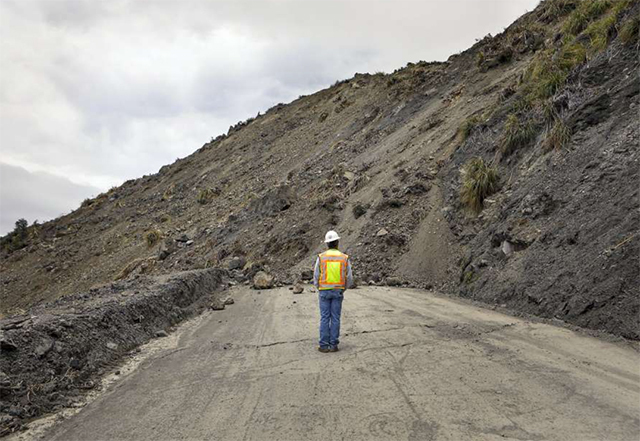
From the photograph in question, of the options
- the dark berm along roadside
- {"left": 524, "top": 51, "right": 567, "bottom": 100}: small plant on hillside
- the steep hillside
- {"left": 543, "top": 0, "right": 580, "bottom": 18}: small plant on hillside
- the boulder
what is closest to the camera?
the dark berm along roadside

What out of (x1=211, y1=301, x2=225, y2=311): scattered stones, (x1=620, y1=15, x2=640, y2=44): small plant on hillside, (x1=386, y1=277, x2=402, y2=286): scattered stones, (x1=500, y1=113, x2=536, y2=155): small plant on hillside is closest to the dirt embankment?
(x1=211, y1=301, x2=225, y2=311): scattered stones

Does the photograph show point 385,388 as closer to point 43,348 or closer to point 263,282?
point 43,348

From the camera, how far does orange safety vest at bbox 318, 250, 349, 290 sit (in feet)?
21.0

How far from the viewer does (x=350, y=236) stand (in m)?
17.2

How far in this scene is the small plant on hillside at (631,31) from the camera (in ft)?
35.1

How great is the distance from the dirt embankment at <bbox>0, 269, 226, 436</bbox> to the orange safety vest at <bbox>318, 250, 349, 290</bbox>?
3.08 meters

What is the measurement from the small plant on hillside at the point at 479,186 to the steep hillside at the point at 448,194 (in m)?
0.05

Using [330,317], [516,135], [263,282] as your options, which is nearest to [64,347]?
[330,317]

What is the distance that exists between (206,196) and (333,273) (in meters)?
26.8

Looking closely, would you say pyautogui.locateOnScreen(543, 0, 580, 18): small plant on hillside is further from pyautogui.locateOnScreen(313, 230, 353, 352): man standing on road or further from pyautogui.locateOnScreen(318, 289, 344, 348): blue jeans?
pyautogui.locateOnScreen(318, 289, 344, 348): blue jeans

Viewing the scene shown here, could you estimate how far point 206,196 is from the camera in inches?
1255

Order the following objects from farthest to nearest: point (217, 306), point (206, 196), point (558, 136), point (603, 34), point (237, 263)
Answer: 1. point (206, 196)
2. point (237, 263)
3. point (603, 34)
4. point (558, 136)
5. point (217, 306)

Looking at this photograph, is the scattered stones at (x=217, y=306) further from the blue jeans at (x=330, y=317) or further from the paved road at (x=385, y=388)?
the blue jeans at (x=330, y=317)

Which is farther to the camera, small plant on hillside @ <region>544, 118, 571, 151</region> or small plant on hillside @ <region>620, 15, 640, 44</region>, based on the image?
small plant on hillside @ <region>620, 15, 640, 44</region>
